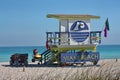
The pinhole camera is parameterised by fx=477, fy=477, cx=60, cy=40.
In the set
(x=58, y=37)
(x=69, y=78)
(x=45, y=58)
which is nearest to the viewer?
(x=69, y=78)

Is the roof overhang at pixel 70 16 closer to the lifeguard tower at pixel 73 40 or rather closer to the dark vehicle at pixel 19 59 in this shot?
the lifeguard tower at pixel 73 40

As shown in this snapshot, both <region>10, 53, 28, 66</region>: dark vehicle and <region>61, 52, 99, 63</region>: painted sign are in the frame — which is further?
<region>10, 53, 28, 66</region>: dark vehicle

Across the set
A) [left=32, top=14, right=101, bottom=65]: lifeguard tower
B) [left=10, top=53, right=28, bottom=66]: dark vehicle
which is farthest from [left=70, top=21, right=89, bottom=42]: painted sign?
[left=10, top=53, right=28, bottom=66]: dark vehicle

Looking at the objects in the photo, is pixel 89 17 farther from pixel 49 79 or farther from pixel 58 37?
pixel 49 79

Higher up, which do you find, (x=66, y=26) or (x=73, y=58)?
(x=66, y=26)

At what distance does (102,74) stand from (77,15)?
2037 cm

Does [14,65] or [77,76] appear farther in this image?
[14,65]

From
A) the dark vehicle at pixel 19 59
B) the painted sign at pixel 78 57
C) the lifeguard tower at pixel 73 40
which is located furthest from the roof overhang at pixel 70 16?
the dark vehicle at pixel 19 59

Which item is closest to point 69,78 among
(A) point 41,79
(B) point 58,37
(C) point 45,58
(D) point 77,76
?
(D) point 77,76

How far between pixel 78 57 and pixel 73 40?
3.64 ft

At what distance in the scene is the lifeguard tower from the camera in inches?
1152

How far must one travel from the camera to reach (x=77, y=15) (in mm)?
29875

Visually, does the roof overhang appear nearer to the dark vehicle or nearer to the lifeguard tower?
the lifeguard tower

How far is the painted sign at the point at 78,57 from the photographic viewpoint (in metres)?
29.2
